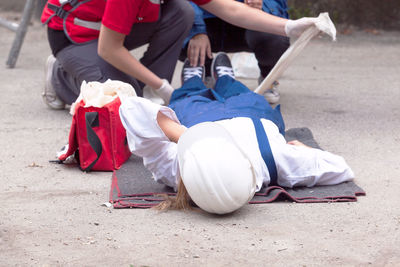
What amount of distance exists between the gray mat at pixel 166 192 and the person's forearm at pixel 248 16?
0.84 meters

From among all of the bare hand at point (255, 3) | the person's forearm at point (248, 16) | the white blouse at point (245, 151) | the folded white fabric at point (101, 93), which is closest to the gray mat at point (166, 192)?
Answer: the white blouse at point (245, 151)

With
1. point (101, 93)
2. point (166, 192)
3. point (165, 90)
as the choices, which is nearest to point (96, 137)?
point (101, 93)

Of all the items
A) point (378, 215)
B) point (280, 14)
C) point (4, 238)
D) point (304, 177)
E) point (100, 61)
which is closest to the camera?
point (4, 238)

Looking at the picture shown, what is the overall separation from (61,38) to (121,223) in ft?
4.96

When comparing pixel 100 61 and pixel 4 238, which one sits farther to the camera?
pixel 100 61

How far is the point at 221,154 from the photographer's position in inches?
76.2

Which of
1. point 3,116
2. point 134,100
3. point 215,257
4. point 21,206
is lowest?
point 3,116

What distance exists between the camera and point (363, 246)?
181 centimetres

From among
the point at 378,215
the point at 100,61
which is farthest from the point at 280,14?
the point at 378,215

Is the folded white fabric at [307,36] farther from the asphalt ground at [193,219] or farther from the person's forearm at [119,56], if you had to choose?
the person's forearm at [119,56]

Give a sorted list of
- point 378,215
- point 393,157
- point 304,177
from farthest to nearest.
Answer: point 393,157 < point 304,177 < point 378,215

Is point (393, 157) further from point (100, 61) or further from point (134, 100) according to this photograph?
point (100, 61)

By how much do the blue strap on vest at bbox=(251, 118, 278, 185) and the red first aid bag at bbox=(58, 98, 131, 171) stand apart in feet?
1.91

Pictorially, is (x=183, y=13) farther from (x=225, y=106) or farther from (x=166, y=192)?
(x=166, y=192)
